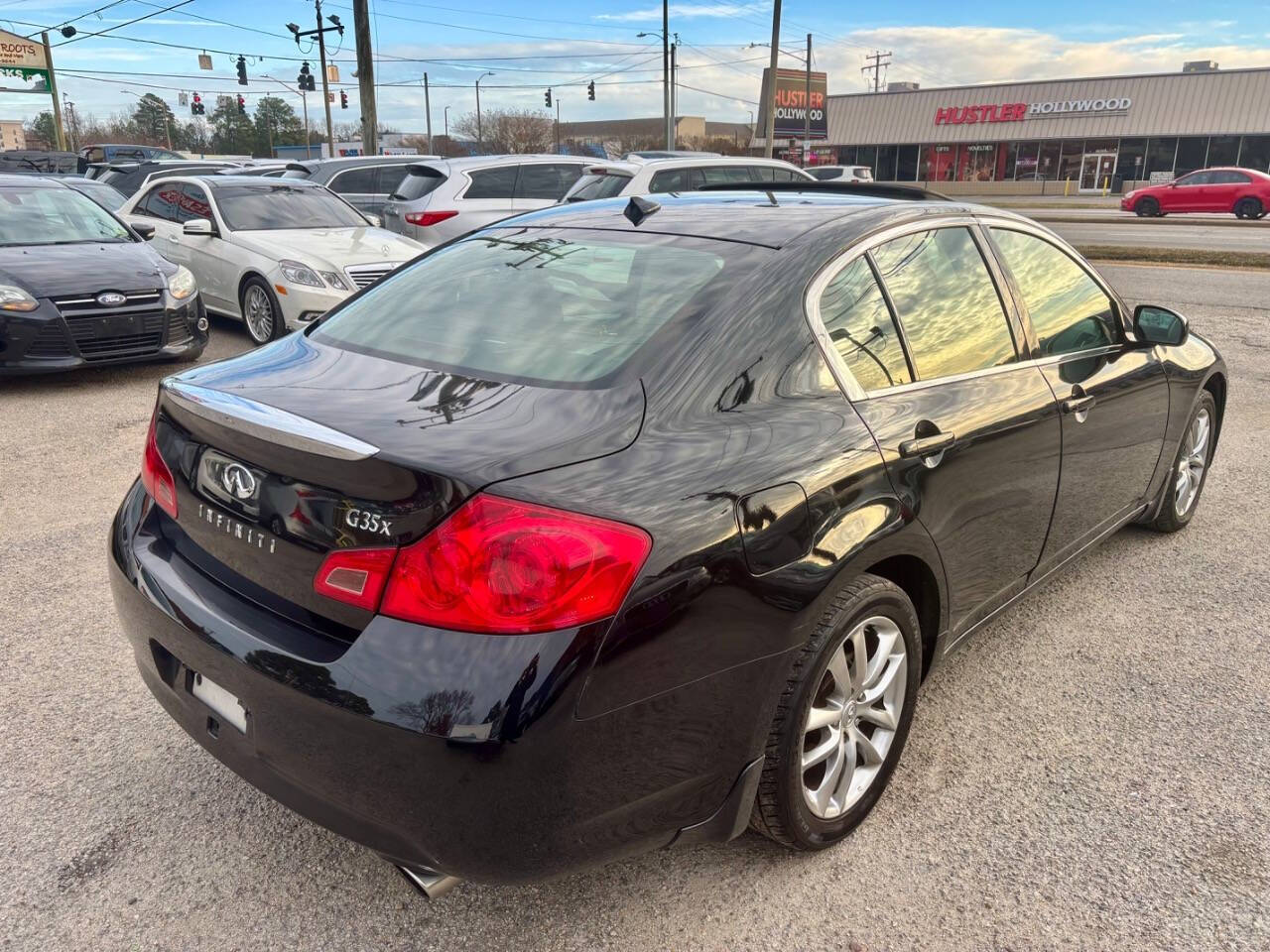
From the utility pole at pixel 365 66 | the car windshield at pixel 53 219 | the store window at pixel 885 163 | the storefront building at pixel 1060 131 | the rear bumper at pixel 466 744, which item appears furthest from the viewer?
the store window at pixel 885 163

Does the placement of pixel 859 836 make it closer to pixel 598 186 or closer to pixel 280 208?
pixel 280 208

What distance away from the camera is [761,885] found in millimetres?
2375

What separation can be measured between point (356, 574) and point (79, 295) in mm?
6401

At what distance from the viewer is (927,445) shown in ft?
8.41

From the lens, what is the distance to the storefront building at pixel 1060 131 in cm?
4853

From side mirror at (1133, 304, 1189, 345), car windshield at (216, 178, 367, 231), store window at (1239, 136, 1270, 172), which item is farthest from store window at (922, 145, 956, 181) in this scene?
side mirror at (1133, 304, 1189, 345)

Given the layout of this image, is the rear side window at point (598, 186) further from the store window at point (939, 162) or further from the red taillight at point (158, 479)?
the store window at point (939, 162)

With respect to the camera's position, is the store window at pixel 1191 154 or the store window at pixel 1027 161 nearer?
the store window at pixel 1191 154

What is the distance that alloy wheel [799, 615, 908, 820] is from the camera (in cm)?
237

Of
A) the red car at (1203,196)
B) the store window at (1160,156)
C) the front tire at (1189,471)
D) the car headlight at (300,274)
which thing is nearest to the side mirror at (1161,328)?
the front tire at (1189,471)

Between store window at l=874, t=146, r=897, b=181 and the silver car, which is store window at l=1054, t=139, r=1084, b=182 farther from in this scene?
the silver car

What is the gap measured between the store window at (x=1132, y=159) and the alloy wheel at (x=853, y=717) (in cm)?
5802

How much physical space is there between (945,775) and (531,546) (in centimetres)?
167

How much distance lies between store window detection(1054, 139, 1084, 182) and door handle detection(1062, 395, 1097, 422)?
57.2 meters
